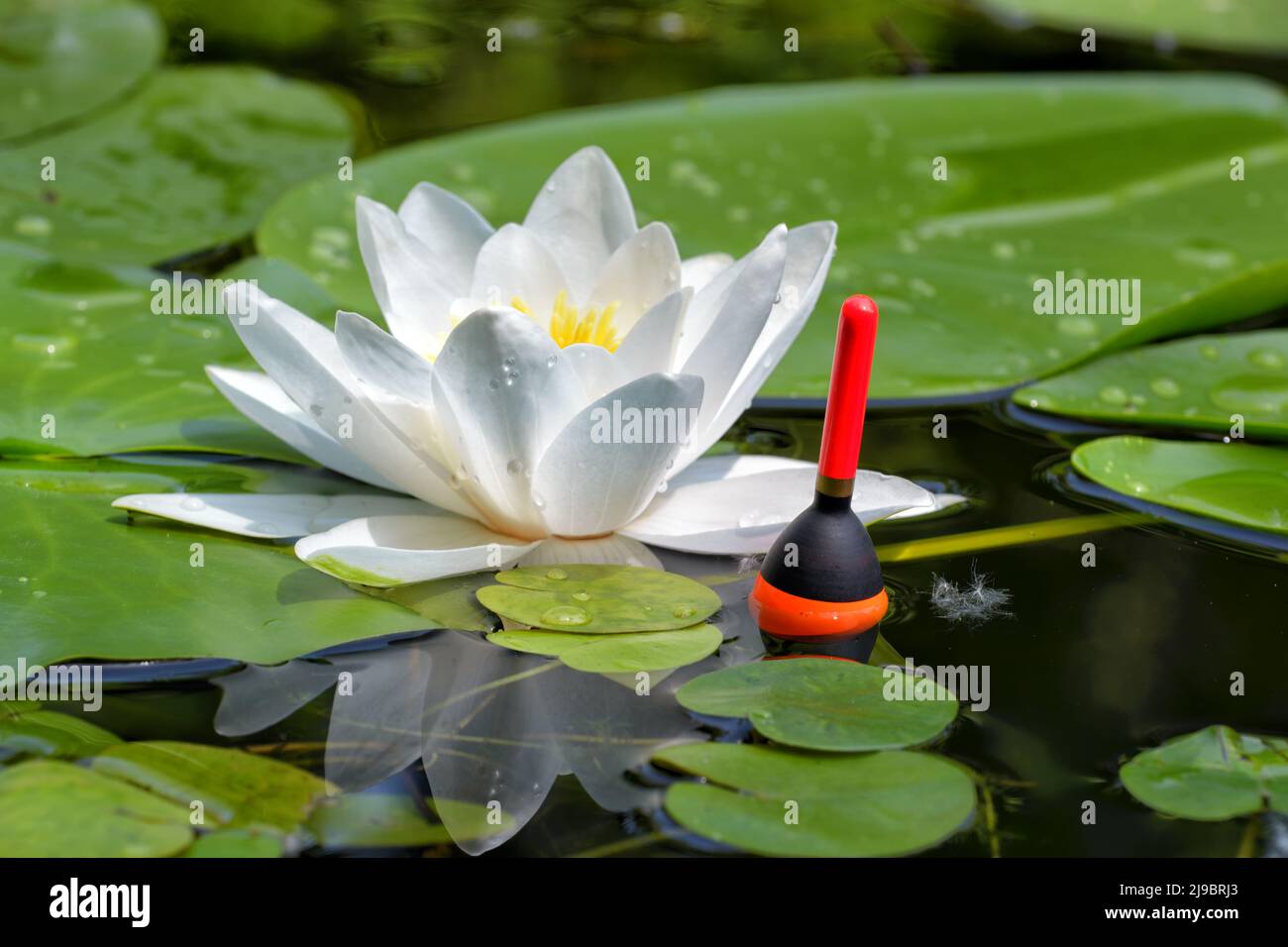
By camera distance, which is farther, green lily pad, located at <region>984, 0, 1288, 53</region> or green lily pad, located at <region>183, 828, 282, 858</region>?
green lily pad, located at <region>984, 0, 1288, 53</region>

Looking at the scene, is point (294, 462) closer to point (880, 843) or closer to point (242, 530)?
point (242, 530)

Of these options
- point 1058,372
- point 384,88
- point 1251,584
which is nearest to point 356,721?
point 1251,584

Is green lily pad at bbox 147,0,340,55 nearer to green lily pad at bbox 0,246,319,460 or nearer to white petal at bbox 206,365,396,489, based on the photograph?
green lily pad at bbox 0,246,319,460

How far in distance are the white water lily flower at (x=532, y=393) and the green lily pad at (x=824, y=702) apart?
0.29m

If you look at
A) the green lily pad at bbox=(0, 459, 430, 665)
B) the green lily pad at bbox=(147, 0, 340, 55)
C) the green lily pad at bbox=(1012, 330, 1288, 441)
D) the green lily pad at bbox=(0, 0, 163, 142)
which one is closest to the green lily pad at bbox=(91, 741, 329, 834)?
the green lily pad at bbox=(0, 459, 430, 665)

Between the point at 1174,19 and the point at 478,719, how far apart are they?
4.14m

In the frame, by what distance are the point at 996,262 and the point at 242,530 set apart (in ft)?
5.19

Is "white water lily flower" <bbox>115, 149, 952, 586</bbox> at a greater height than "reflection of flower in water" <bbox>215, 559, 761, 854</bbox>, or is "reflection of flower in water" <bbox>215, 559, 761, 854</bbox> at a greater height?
"white water lily flower" <bbox>115, 149, 952, 586</bbox>

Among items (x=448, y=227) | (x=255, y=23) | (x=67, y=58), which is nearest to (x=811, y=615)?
(x=448, y=227)

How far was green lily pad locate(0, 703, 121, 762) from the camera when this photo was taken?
1341 mm

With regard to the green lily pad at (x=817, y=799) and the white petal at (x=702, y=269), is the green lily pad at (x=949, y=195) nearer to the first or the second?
the white petal at (x=702, y=269)

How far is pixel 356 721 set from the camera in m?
1.42

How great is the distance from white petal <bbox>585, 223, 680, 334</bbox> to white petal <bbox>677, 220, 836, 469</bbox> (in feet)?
0.49

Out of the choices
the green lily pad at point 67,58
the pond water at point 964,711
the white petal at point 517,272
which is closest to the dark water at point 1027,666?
the pond water at point 964,711
